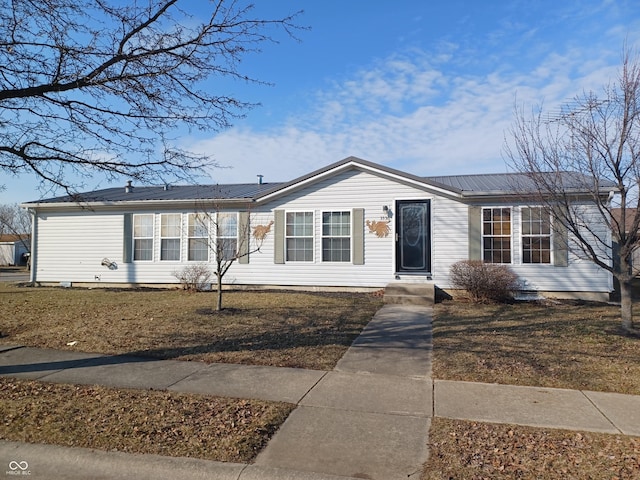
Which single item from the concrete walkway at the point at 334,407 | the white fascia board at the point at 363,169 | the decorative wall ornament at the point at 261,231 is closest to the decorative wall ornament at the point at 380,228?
the white fascia board at the point at 363,169

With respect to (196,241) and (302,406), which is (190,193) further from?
(302,406)

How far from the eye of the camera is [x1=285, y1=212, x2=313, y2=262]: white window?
14.3 metres

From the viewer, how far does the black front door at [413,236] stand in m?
13.4

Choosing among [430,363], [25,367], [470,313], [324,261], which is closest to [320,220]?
[324,261]

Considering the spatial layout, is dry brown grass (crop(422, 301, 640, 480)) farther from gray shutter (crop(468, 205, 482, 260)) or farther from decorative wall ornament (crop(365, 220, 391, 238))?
decorative wall ornament (crop(365, 220, 391, 238))

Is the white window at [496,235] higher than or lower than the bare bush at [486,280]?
higher

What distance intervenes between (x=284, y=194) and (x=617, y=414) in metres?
11.4

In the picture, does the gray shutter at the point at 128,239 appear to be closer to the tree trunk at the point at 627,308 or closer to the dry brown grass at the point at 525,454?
the dry brown grass at the point at 525,454

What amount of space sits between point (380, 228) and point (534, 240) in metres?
4.42

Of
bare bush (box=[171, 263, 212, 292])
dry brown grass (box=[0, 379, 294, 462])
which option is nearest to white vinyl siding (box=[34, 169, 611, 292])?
bare bush (box=[171, 263, 212, 292])

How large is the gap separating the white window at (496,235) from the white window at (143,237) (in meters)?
Result: 11.3

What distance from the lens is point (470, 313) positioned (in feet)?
33.8

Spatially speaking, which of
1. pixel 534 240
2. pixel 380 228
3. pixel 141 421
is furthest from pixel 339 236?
pixel 141 421

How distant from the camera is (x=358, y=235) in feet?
45.1
